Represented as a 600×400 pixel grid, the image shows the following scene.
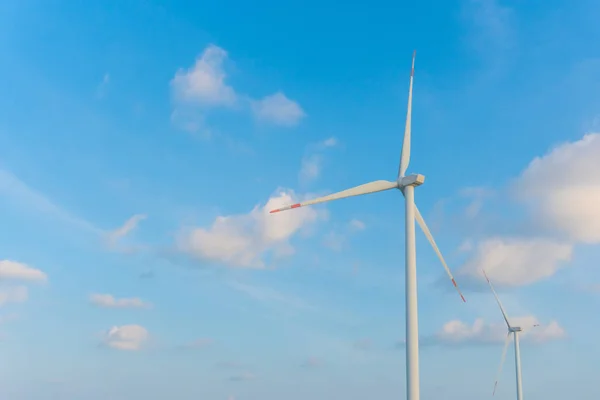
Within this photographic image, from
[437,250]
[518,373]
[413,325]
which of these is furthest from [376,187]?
[518,373]

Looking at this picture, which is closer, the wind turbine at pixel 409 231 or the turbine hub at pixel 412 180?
the wind turbine at pixel 409 231

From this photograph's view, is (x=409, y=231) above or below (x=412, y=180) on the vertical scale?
below

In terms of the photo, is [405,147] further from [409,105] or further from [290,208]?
[290,208]

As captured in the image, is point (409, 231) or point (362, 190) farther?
point (362, 190)

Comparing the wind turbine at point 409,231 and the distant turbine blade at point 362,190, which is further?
the distant turbine blade at point 362,190

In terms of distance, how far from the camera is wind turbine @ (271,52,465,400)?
2227 inches

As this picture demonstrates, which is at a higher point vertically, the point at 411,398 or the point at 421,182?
the point at 421,182

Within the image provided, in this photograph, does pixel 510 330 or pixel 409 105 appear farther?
pixel 510 330

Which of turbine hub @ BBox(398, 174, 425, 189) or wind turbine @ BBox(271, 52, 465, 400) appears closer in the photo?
wind turbine @ BBox(271, 52, 465, 400)

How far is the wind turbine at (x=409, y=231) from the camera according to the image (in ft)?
186

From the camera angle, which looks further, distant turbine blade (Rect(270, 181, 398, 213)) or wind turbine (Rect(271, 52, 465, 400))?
distant turbine blade (Rect(270, 181, 398, 213))

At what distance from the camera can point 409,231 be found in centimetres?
5975

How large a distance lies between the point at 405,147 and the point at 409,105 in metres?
5.27

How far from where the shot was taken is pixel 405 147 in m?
68.9
